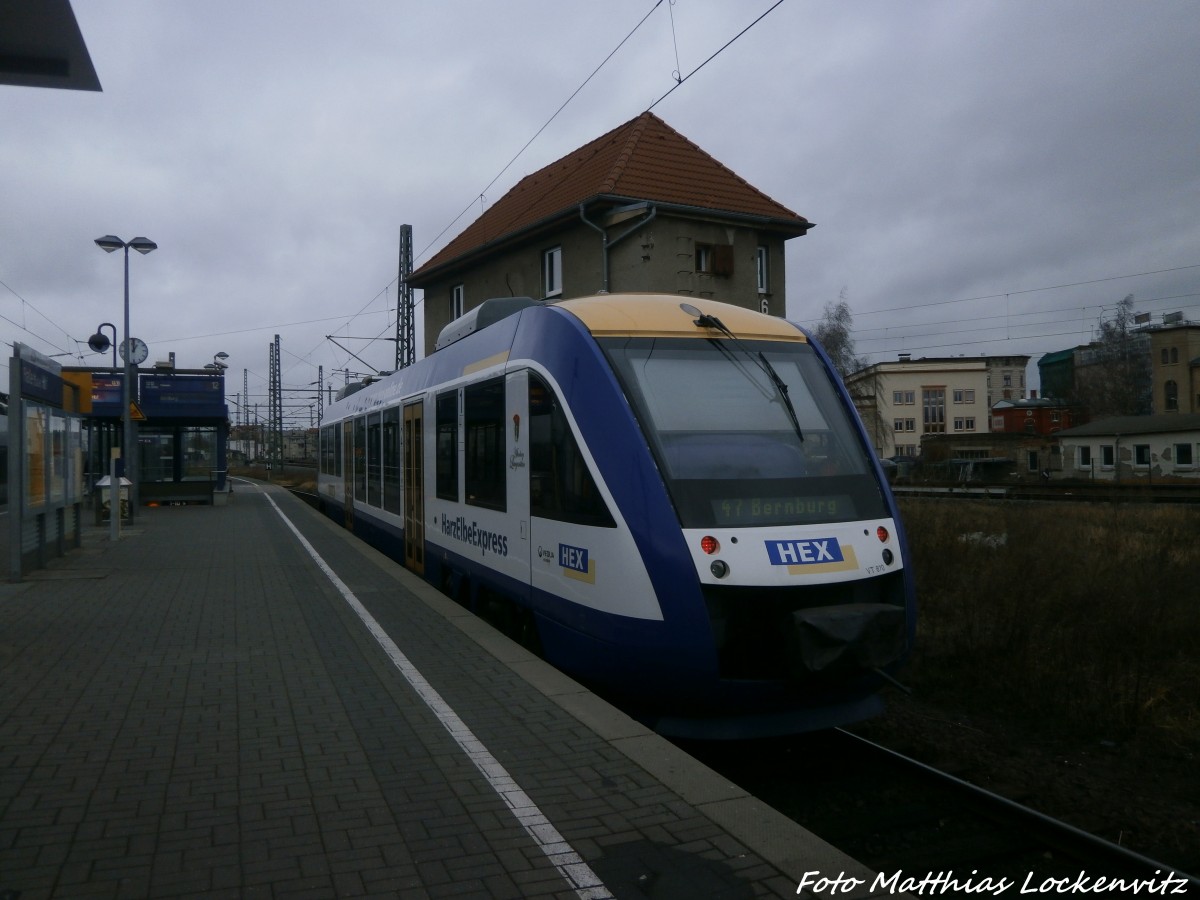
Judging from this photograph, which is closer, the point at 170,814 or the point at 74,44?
the point at 170,814

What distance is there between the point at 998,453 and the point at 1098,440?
27.0ft

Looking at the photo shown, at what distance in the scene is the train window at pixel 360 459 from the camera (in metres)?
17.9

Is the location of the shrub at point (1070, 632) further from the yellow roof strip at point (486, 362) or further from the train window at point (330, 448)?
the train window at point (330, 448)

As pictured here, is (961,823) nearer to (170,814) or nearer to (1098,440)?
(170,814)

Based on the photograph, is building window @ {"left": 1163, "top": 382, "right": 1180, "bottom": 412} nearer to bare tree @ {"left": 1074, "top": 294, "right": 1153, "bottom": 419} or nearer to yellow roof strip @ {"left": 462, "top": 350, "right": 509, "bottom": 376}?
bare tree @ {"left": 1074, "top": 294, "right": 1153, "bottom": 419}

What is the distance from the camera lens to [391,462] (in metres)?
15.0

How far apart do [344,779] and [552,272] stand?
22389 mm

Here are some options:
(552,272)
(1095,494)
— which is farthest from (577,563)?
(552,272)

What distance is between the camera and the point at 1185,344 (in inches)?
2429

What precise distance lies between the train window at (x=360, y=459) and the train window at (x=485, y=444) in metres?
8.26

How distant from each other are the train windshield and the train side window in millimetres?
551

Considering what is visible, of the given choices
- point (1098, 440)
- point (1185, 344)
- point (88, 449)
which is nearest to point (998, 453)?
point (1098, 440)

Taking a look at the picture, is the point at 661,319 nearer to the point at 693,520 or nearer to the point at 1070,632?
the point at 693,520

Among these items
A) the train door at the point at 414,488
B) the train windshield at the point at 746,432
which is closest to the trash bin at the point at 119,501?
the train door at the point at 414,488
